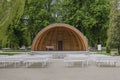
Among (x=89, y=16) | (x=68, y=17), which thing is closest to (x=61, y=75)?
(x=89, y=16)

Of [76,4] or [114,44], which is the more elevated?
[76,4]

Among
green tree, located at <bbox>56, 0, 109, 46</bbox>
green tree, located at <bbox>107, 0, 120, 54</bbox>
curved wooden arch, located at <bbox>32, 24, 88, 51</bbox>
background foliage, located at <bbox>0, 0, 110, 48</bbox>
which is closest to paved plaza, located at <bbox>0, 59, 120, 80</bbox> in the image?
green tree, located at <bbox>107, 0, 120, 54</bbox>

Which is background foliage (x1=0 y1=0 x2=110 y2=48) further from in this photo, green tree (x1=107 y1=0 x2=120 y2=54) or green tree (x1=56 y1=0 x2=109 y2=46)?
green tree (x1=107 y1=0 x2=120 y2=54)

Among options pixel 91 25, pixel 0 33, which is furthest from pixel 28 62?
pixel 91 25

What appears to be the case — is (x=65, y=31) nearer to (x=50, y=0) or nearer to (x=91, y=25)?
(x=91, y=25)

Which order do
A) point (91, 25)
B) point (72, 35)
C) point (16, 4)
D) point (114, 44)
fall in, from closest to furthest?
point (16, 4)
point (114, 44)
point (72, 35)
point (91, 25)

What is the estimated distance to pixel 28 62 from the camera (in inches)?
836

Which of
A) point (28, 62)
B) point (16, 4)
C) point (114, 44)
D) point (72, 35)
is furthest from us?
point (72, 35)

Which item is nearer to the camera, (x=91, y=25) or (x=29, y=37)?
(x=91, y=25)

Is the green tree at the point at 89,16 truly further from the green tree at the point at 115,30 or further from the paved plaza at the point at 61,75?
the paved plaza at the point at 61,75

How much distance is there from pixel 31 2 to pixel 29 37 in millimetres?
5920

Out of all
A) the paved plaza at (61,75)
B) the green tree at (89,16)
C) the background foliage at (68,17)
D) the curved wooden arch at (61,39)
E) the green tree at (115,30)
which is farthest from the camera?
the background foliage at (68,17)

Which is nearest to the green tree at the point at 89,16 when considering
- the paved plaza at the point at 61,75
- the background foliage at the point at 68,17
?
the background foliage at the point at 68,17

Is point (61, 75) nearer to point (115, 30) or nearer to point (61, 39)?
point (115, 30)
